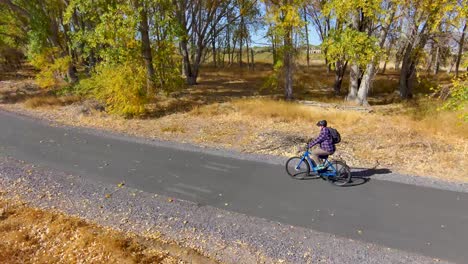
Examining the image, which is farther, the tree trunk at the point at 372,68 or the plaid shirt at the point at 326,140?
the tree trunk at the point at 372,68

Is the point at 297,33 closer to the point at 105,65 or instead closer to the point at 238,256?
the point at 105,65

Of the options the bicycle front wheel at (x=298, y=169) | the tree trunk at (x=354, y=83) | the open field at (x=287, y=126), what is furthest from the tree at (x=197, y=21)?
the bicycle front wheel at (x=298, y=169)

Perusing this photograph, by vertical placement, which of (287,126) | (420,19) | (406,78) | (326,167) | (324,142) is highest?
(420,19)

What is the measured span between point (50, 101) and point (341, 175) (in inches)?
706

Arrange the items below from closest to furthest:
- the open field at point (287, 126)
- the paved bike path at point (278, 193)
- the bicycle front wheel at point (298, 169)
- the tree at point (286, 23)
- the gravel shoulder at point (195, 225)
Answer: the gravel shoulder at point (195, 225)
the paved bike path at point (278, 193)
the bicycle front wheel at point (298, 169)
the open field at point (287, 126)
the tree at point (286, 23)

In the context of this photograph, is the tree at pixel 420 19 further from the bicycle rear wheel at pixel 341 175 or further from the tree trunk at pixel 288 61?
the bicycle rear wheel at pixel 341 175

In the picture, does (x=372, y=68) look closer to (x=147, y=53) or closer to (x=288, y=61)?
(x=288, y=61)

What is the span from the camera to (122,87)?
14859 mm

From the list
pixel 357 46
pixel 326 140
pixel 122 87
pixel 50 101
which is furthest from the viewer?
pixel 50 101

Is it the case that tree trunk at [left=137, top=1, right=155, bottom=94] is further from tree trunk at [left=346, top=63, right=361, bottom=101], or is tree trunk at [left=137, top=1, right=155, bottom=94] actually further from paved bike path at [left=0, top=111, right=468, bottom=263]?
tree trunk at [left=346, top=63, right=361, bottom=101]

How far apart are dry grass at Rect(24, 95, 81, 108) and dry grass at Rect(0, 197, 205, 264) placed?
1374 cm

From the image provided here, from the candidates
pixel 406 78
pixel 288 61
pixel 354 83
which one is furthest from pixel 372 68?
pixel 406 78

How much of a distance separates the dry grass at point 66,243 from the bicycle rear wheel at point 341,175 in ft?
14.9

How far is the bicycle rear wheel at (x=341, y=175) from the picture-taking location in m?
7.70
